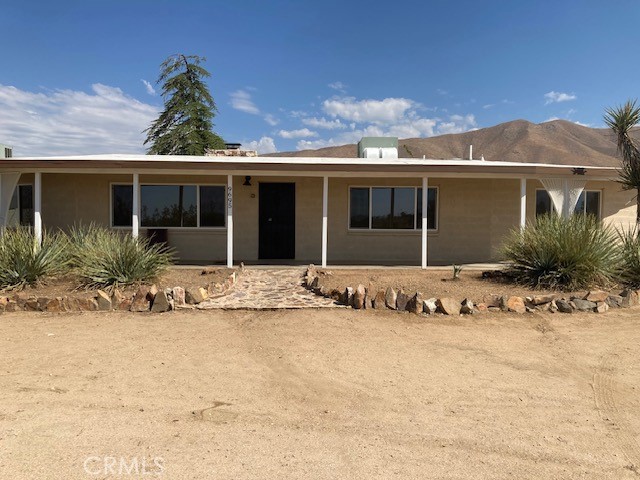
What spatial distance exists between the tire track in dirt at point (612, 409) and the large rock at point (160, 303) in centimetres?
590

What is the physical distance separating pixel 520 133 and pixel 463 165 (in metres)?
74.9

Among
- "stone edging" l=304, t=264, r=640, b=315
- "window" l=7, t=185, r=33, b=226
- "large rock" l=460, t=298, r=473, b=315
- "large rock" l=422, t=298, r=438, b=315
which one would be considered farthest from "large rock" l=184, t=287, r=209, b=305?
"window" l=7, t=185, r=33, b=226

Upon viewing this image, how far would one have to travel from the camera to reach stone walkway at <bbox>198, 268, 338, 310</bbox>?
754 cm

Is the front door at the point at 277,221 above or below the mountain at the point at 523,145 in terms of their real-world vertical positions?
below

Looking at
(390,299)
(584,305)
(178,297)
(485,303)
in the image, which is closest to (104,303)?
(178,297)

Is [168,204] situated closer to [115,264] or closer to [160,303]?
[115,264]

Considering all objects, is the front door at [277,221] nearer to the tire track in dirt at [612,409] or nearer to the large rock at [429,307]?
the large rock at [429,307]

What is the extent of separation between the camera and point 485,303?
7.34 meters

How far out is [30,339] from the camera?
235 inches

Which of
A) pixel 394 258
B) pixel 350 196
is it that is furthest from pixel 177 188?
pixel 394 258

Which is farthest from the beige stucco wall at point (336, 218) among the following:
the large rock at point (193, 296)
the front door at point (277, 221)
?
the large rock at point (193, 296)

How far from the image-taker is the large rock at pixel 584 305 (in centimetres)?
741

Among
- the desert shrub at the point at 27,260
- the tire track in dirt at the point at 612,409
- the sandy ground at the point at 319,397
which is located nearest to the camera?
the sandy ground at the point at 319,397

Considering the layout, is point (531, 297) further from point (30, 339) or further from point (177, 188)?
point (177, 188)
